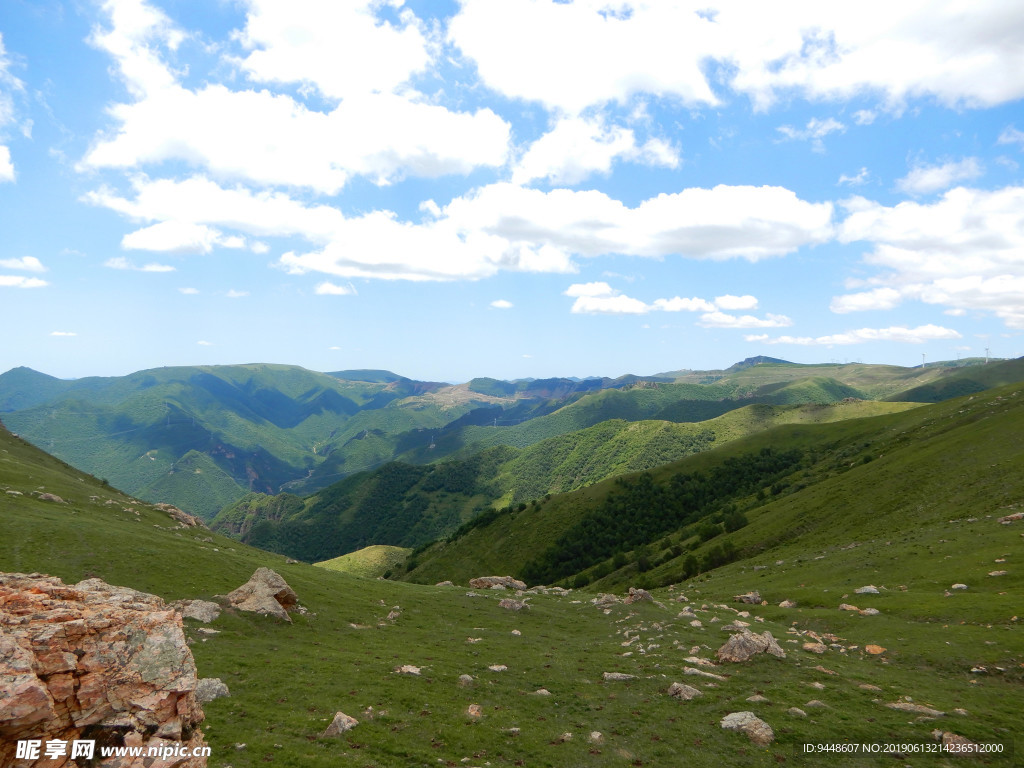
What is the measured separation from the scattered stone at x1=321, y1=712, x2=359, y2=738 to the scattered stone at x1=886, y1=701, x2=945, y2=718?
35.2 metres

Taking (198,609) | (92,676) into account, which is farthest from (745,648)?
(198,609)

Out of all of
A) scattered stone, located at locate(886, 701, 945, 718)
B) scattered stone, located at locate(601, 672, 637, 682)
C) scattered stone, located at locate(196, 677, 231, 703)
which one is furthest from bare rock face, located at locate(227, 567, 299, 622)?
scattered stone, located at locate(886, 701, 945, 718)

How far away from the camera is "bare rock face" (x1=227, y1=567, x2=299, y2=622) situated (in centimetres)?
4684

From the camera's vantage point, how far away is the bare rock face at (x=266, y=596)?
154ft

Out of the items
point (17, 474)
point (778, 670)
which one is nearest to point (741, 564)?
point (778, 670)

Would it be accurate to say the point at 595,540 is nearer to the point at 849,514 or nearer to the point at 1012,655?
the point at 849,514

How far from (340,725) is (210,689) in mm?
9356

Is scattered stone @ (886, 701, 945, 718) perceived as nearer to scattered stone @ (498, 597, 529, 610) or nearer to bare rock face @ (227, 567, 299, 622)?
scattered stone @ (498, 597, 529, 610)

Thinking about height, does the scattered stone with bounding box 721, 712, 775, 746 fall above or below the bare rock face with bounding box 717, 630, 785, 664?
above

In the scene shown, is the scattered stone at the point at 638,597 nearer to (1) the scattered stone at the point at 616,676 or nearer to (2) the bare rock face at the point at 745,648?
(2) the bare rock face at the point at 745,648

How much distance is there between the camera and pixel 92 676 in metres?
18.4

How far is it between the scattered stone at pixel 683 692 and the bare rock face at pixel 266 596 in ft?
120

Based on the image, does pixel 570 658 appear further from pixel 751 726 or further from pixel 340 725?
pixel 340 725

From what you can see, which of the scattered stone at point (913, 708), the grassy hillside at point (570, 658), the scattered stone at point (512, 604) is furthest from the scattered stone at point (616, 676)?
the scattered stone at point (512, 604)
